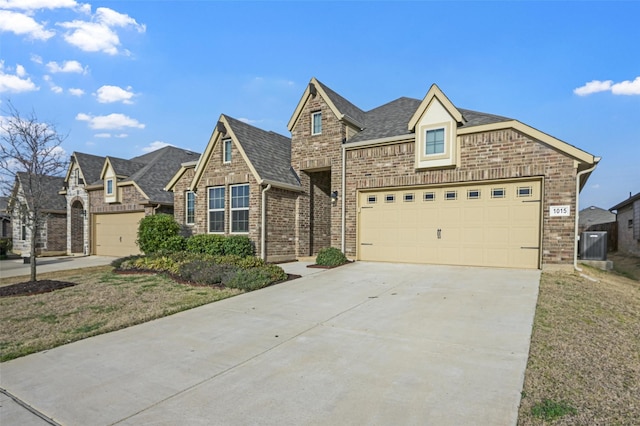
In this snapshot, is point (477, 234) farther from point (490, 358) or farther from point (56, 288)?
point (56, 288)

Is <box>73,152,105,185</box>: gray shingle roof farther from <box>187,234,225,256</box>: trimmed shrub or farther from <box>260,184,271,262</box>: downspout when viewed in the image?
<box>260,184,271,262</box>: downspout

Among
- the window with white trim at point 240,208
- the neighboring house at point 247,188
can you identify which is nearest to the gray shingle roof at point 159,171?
the neighboring house at point 247,188

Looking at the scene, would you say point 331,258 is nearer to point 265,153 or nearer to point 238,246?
point 238,246

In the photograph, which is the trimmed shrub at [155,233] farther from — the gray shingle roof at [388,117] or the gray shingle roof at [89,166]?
the gray shingle roof at [89,166]

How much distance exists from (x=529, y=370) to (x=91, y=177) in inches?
1018

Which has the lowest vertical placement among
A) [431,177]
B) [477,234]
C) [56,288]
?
[56,288]

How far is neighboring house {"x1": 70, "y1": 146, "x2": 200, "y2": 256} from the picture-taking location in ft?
64.0

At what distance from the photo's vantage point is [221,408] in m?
3.24

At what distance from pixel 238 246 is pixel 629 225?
943 inches

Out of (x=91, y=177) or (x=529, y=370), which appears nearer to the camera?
(x=529, y=370)

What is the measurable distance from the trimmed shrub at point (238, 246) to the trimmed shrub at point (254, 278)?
3693 mm

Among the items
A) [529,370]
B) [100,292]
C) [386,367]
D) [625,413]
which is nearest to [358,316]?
[386,367]

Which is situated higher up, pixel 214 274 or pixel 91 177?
pixel 91 177

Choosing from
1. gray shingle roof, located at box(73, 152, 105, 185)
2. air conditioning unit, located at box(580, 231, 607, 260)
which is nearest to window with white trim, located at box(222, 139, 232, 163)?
gray shingle roof, located at box(73, 152, 105, 185)
